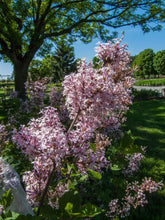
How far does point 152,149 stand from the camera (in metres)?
5.78

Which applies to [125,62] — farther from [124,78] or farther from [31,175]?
[31,175]

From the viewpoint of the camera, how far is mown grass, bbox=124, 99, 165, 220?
2949mm

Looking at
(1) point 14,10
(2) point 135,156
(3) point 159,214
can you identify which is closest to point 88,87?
(2) point 135,156

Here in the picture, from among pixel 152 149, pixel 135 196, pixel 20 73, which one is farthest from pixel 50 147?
pixel 20 73

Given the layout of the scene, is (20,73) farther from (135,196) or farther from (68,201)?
(68,201)

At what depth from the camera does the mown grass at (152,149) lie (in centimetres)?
295

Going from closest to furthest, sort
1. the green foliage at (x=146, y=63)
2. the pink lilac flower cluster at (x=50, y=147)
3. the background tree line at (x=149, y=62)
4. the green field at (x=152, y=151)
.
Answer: the pink lilac flower cluster at (x=50, y=147)
the green field at (x=152, y=151)
the background tree line at (x=149, y=62)
the green foliage at (x=146, y=63)

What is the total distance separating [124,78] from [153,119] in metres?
8.78

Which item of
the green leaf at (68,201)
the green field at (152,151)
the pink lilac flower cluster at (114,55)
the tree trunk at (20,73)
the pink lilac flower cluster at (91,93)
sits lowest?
the green field at (152,151)

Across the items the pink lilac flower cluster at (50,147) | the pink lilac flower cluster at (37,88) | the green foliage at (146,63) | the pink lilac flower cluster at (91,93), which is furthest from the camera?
the green foliage at (146,63)

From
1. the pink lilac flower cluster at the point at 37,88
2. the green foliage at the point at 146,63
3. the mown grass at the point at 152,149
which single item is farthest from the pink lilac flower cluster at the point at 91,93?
the green foliage at the point at 146,63

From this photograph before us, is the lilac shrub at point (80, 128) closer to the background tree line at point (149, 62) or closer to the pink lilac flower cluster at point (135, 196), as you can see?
the pink lilac flower cluster at point (135, 196)

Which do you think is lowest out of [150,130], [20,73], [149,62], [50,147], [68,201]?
[150,130]

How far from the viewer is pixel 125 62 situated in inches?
71.2
